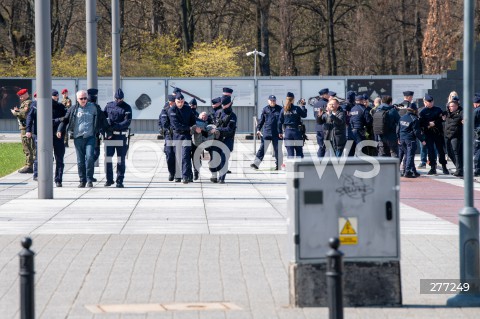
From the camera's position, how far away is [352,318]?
9.02 m

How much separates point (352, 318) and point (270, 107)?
18.9m

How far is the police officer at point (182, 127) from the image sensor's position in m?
23.1

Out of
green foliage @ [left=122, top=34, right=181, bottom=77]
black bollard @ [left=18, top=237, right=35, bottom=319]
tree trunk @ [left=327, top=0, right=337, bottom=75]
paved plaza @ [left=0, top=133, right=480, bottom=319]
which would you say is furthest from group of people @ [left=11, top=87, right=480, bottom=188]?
tree trunk @ [left=327, top=0, right=337, bottom=75]

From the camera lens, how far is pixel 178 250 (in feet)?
41.6

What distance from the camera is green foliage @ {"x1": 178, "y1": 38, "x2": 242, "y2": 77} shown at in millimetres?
60219

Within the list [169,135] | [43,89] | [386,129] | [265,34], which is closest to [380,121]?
[386,129]

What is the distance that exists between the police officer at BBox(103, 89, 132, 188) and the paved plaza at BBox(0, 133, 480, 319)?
1.43 feet

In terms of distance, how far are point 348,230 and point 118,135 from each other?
43.2 ft

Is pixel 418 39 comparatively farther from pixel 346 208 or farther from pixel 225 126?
pixel 346 208

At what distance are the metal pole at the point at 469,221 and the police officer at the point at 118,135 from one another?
42.1ft

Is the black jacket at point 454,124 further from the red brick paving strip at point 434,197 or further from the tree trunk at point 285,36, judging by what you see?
the tree trunk at point 285,36

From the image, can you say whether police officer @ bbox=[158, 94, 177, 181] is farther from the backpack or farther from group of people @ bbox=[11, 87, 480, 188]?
the backpack

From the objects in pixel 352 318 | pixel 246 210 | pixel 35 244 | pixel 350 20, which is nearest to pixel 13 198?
pixel 246 210

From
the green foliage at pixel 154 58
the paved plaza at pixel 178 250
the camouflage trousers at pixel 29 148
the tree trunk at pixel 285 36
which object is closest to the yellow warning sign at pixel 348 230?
the paved plaza at pixel 178 250
